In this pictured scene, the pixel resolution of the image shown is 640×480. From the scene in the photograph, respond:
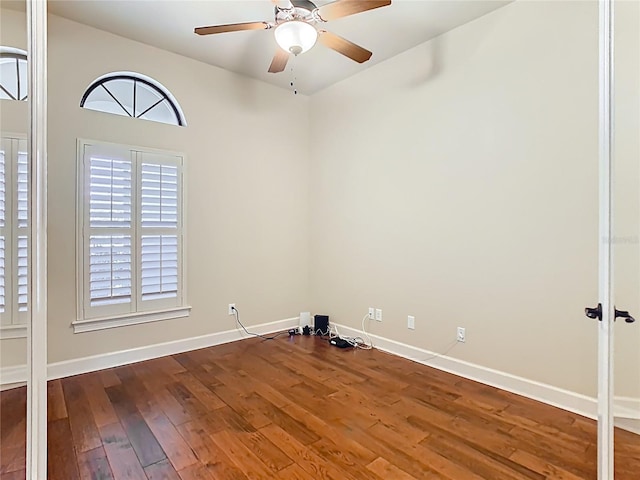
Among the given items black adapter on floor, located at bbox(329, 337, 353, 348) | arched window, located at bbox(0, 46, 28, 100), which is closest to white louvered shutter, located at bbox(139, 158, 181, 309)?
arched window, located at bbox(0, 46, 28, 100)

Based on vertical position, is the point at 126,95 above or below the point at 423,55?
below

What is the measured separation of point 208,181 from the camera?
153 inches

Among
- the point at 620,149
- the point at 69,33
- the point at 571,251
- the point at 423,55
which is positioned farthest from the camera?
the point at 423,55

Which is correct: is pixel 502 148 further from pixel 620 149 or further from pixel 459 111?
pixel 620 149

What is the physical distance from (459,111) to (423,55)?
72 cm

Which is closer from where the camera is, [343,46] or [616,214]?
[616,214]

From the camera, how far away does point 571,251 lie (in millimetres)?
2533

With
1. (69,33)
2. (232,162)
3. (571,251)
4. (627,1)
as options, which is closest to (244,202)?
(232,162)

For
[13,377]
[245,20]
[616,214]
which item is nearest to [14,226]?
[13,377]

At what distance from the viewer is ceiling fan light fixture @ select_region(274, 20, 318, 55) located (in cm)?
234

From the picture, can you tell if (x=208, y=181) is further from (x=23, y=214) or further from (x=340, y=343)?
(x=23, y=214)

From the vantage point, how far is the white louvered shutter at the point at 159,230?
3459 millimetres

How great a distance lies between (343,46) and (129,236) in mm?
2494

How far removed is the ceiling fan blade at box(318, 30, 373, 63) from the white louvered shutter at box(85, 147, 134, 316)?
208cm
